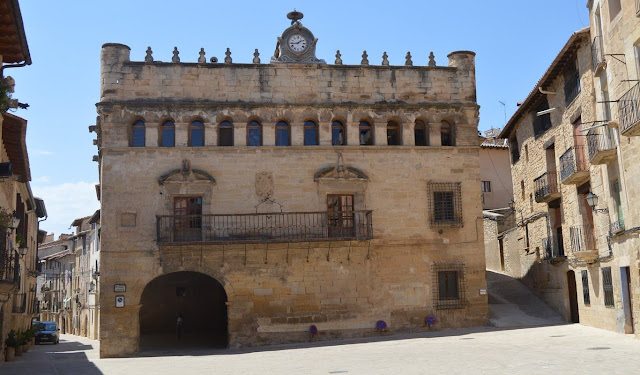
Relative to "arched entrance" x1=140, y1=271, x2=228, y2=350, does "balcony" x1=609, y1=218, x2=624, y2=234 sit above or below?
above

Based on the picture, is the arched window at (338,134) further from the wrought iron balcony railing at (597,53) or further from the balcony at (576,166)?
the wrought iron balcony railing at (597,53)

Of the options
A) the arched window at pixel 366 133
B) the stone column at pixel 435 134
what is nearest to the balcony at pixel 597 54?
the stone column at pixel 435 134

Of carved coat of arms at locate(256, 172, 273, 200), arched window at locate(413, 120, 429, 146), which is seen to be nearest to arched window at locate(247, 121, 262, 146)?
carved coat of arms at locate(256, 172, 273, 200)

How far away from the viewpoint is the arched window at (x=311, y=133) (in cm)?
2214

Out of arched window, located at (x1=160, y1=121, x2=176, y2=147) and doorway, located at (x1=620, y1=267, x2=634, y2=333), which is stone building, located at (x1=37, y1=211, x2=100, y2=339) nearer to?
arched window, located at (x1=160, y1=121, x2=176, y2=147)

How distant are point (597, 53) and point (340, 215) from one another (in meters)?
8.92

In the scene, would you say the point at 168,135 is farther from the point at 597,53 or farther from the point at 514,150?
the point at 514,150

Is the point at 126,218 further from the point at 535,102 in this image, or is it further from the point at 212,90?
the point at 535,102

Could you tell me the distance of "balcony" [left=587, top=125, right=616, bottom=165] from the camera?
54.2ft

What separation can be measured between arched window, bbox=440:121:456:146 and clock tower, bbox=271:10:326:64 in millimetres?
4558

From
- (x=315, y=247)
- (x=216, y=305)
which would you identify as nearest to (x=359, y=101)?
(x=315, y=247)

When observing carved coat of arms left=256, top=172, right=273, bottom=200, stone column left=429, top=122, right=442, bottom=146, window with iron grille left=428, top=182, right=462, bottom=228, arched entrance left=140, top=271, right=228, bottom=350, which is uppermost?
stone column left=429, top=122, right=442, bottom=146

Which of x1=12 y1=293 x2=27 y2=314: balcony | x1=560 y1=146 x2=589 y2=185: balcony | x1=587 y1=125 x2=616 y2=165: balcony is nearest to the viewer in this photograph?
x1=587 y1=125 x2=616 y2=165: balcony

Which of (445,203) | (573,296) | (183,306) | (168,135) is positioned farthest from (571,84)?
(183,306)
